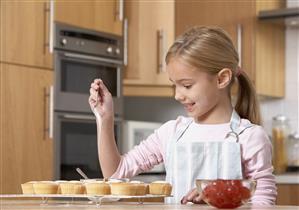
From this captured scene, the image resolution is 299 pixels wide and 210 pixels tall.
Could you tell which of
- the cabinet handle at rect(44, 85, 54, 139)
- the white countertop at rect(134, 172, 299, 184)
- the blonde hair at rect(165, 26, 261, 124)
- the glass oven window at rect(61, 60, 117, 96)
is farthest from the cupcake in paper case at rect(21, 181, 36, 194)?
the white countertop at rect(134, 172, 299, 184)

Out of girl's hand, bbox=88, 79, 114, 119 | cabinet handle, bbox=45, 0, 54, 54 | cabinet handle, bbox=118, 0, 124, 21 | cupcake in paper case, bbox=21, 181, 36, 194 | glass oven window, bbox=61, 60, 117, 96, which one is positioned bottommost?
cupcake in paper case, bbox=21, 181, 36, 194

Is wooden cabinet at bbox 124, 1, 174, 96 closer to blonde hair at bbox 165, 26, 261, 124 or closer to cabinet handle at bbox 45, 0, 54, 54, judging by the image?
cabinet handle at bbox 45, 0, 54, 54

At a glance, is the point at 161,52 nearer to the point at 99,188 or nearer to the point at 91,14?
the point at 91,14

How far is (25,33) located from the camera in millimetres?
3191

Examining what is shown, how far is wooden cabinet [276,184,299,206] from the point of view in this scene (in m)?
3.52

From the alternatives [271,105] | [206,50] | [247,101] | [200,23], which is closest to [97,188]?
[206,50]

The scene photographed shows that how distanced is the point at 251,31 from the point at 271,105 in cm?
55

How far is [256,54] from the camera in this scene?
380 cm

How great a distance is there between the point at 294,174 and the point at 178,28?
986 millimetres

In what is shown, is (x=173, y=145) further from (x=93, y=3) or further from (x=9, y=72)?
(x=93, y=3)

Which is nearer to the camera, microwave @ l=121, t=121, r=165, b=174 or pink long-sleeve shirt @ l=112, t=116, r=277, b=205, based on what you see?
pink long-sleeve shirt @ l=112, t=116, r=277, b=205

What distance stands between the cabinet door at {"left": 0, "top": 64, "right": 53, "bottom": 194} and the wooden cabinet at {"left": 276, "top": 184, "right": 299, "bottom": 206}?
3.61 feet

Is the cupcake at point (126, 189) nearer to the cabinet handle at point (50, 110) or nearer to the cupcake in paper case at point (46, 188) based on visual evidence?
the cupcake in paper case at point (46, 188)

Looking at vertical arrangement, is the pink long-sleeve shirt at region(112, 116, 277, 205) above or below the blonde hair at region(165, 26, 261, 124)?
below
